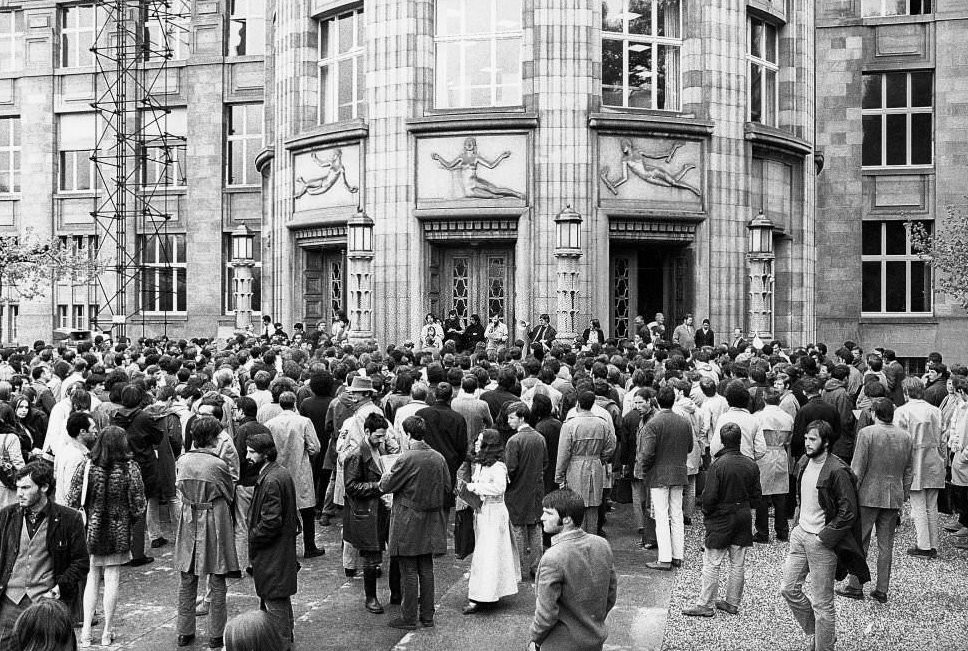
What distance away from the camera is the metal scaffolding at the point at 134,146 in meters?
36.2

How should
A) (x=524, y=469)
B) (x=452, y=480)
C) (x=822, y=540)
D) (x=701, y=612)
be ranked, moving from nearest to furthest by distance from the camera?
(x=822, y=540) < (x=701, y=612) < (x=452, y=480) < (x=524, y=469)

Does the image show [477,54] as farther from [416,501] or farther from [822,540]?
[822,540]

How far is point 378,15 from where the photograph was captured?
24.1 metres

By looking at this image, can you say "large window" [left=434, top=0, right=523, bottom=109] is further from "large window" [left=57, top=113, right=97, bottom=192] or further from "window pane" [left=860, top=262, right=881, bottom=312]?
"large window" [left=57, top=113, right=97, bottom=192]

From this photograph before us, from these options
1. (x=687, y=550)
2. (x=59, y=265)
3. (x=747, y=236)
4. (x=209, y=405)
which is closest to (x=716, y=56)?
(x=747, y=236)

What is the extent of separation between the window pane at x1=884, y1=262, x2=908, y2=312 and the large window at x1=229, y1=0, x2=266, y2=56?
21.6m

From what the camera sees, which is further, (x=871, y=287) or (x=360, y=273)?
(x=871, y=287)

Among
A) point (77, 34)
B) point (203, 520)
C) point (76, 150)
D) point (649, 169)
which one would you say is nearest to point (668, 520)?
point (203, 520)

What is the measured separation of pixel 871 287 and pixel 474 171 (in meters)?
14.9

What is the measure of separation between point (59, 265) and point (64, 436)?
83.4 feet

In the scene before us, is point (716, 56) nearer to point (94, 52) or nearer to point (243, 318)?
point (243, 318)

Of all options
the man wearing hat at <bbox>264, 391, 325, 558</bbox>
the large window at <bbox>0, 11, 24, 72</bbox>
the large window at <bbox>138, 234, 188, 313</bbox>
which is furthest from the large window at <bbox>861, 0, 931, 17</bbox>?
the large window at <bbox>0, 11, 24, 72</bbox>

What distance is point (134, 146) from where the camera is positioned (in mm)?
36875

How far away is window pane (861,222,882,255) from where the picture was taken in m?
32.0
